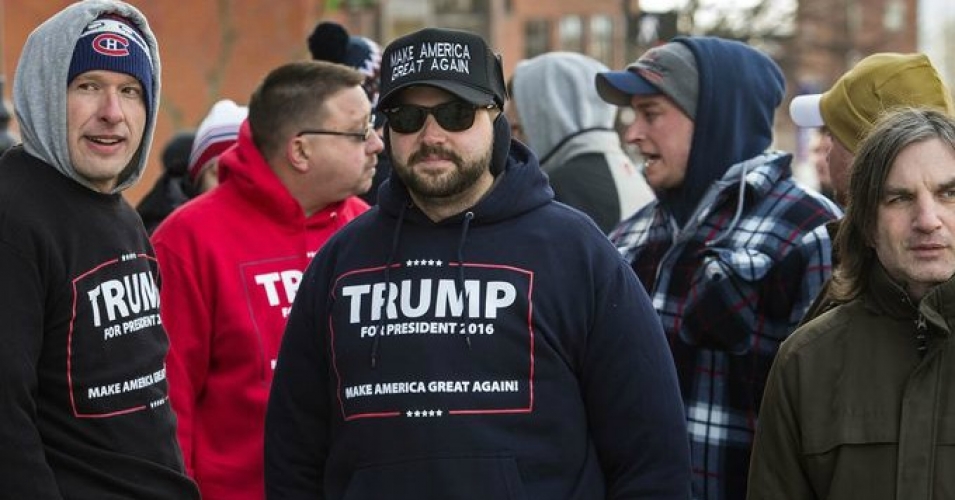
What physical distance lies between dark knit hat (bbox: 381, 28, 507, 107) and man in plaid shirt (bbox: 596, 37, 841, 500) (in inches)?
50.2

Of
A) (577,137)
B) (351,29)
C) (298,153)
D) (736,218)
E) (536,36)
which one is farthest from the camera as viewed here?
(536,36)

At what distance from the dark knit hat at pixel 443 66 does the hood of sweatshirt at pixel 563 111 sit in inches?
110

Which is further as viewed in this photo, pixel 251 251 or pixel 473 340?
pixel 251 251

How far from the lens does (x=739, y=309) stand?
500cm

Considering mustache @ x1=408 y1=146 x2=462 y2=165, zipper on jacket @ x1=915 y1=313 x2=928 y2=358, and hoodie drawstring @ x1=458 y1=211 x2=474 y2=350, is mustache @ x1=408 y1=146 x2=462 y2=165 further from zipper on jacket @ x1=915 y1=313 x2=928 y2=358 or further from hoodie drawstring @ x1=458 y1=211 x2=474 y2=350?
zipper on jacket @ x1=915 y1=313 x2=928 y2=358

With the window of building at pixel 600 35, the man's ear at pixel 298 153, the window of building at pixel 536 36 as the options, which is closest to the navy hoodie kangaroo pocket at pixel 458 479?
the man's ear at pixel 298 153

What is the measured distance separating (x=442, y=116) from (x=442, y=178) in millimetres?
162

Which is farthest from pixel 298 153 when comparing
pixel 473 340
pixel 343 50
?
pixel 473 340

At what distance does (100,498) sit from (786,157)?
101 inches

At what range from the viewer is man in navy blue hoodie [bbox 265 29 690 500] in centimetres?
394

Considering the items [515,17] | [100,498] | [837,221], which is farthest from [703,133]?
[515,17]

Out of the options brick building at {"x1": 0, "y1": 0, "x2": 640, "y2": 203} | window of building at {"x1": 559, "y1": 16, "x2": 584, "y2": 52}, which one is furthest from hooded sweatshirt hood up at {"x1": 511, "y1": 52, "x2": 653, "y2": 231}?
window of building at {"x1": 559, "y1": 16, "x2": 584, "y2": 52}

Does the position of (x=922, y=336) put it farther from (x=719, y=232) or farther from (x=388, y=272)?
(x=719, y=232)

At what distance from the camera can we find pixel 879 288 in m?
3.97
